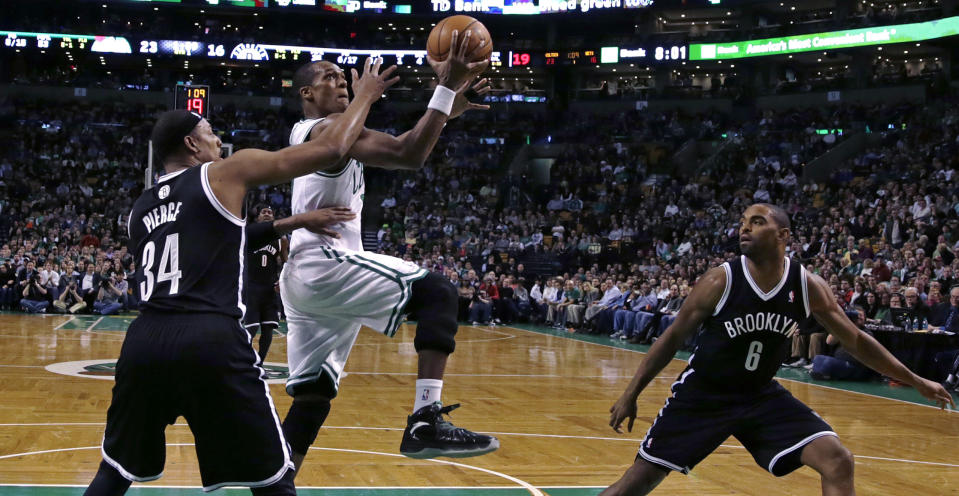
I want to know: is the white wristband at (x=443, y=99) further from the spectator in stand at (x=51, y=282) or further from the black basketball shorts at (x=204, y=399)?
the spectator in stand at (x=51, y=282)

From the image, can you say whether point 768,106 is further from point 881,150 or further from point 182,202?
point 182,202

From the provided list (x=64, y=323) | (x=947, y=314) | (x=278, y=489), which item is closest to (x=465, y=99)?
(x=278, y=489)

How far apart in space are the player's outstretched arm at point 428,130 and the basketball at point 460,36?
26 mm

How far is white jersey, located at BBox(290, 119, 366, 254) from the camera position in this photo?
4.36 m

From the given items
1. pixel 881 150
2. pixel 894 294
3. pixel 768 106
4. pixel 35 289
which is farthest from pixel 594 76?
pixel 894 294

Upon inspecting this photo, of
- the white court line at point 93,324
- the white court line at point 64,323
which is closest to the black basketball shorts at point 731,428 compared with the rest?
the white court line at point 93,324

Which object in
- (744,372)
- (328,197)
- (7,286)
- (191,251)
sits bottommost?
(7,286)

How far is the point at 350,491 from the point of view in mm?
5570

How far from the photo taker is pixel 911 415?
30.9 feet

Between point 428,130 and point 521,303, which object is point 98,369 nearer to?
point 428,130

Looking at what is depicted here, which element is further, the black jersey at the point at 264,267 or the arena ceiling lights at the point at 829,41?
the arena ceiling lights at the point at 829,41

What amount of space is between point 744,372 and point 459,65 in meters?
1.88

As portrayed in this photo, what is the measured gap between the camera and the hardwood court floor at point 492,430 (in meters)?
5.94

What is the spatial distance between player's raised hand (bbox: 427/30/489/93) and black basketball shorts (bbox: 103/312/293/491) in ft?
4.72
